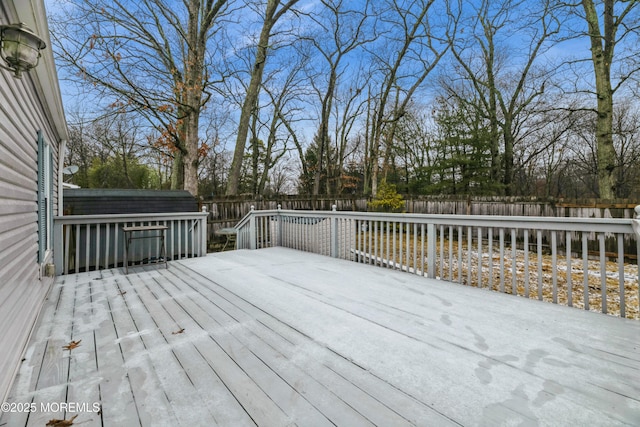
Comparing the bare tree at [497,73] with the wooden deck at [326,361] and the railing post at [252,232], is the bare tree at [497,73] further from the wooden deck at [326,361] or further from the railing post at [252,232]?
the wooden deck at [326,361]

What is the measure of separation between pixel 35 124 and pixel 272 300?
2948 millimetres

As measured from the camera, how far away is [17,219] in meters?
2.21

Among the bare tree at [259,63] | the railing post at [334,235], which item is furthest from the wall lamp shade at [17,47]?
the bare tree at [259,63]

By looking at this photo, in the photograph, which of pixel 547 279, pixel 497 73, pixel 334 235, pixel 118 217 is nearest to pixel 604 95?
pixel 547 279

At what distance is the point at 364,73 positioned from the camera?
15.9m

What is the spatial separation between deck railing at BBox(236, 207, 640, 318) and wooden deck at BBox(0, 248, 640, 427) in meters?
0.47

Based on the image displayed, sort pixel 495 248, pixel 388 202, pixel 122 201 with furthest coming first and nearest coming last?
pixel 388 202
pixel 495 248
pixel 122 201

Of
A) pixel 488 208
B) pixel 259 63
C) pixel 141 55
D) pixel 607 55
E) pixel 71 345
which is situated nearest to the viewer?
pixel 71 345

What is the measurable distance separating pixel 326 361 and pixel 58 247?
4399mm

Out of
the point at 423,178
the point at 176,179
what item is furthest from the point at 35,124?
the point at 423,178

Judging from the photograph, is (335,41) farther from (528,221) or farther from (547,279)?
(528,221)

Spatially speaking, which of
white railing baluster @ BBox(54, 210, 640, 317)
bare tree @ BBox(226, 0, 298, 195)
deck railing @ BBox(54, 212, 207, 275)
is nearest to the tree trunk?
white railing baluster @ BBox(54, 210, 640, 317)

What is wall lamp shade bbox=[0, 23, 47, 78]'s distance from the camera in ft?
5.76

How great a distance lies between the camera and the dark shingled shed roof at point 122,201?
5.47 metres
